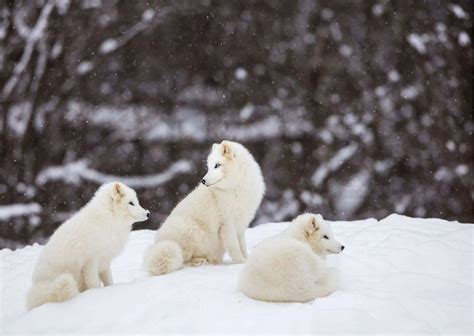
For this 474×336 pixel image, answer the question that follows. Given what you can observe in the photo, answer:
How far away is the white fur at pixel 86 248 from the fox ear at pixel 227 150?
96 cm

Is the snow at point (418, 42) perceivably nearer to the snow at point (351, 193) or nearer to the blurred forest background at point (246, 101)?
the blurred forest background at point (246, 101)

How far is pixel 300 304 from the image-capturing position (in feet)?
10.2

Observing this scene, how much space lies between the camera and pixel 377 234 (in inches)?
211

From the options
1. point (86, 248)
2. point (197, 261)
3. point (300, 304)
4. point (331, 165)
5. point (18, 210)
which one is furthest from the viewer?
point (331, 165)

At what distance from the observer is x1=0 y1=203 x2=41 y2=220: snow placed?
30.8 ft

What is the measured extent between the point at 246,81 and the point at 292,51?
3.64 ft

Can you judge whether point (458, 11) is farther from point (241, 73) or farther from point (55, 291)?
point (55, 291)

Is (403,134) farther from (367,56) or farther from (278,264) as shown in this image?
(278,264)

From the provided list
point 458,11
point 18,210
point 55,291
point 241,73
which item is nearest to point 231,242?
point 55,291

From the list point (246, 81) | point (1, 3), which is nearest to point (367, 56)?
point (246, 81)

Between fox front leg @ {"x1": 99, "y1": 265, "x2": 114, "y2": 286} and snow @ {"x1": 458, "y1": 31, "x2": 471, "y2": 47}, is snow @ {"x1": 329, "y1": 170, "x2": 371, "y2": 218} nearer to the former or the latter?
snow @ {"x1": 458, "y1": 31, "x2": 471, "y2": 47}

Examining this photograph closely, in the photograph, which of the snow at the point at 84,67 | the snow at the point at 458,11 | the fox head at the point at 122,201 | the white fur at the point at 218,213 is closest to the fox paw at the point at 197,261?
the white fur at the point at 218,213

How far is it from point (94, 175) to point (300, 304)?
7210 mm

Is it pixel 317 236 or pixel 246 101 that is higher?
pixel 246 101
